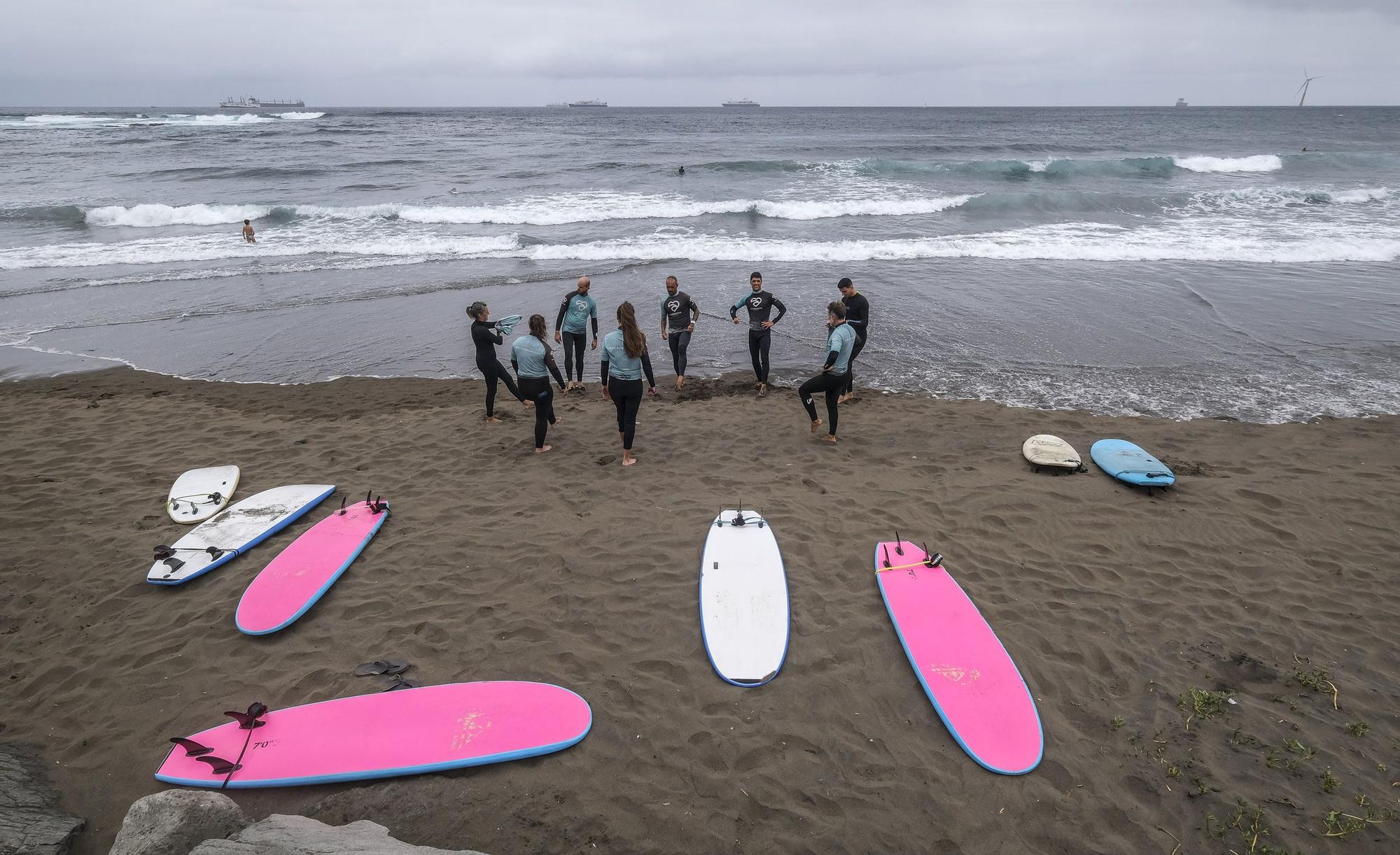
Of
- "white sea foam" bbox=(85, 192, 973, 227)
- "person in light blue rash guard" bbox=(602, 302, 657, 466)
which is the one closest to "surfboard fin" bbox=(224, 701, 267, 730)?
"person in light blue rash guard" bbox=(602, 302, 657, 466)

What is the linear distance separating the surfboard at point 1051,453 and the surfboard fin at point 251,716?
7584 millimetres

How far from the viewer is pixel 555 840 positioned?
357 cm

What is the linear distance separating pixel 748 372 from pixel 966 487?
4.60 m

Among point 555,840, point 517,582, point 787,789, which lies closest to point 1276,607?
point 787,789

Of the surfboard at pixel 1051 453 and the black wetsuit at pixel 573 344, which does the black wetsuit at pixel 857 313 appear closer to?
the surfboard at pixel 1051 453

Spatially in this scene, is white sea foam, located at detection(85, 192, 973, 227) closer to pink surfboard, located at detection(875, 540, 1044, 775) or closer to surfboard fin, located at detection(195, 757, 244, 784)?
pink surfboard, located at detection(875, 540, 1044, 775)

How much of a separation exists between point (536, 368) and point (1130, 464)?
6.78m

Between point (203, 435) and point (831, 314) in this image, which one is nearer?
point (831, 314)

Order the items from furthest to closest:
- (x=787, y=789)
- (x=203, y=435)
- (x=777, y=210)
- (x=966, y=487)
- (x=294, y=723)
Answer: (x=777, y=210), (x=203, y=435), (x=966, y=487), (x=294, y=723), (x=787, y=789)

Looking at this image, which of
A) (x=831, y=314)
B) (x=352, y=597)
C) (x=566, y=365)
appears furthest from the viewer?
(x=566, y=365)

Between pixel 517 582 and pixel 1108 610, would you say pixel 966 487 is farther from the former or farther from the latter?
pixel 517 582

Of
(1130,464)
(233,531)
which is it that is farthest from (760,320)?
(233,531)

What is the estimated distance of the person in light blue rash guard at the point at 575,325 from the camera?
9.39 meters

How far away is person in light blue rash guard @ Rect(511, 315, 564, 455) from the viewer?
746 cm
